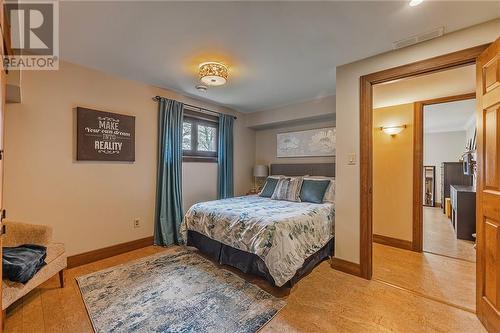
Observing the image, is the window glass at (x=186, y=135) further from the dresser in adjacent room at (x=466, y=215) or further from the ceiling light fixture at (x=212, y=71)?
the dresser in adjacent room at (x=466, y=215)

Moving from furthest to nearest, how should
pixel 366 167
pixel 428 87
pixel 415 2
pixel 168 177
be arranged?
pixel 168 177 → pixel 428 87 → pixel 366 167 → pixel 415 2

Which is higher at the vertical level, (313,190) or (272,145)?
(272,145)

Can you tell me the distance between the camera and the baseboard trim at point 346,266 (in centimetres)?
241

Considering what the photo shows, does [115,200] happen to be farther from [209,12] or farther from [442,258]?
[442,258]

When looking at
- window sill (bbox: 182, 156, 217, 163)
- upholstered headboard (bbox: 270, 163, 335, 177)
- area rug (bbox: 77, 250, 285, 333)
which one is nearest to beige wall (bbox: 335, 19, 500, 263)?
area rug (bbox: 77, 250, 285, 333)

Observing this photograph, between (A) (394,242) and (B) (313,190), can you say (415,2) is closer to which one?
(B) (313,190)

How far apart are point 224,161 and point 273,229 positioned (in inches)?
93.7

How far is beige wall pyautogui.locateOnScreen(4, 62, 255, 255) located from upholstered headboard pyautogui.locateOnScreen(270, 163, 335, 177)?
7.88 feet

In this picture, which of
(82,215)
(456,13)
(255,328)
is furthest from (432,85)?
(82,215)

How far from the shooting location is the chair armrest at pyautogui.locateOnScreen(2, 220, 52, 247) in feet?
6.59

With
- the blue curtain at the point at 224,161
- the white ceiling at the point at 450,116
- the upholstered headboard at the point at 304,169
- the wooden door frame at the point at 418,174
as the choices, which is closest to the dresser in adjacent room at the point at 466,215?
the wooden door frame at the point at 418,174

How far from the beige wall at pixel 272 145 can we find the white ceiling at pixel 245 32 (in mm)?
1376

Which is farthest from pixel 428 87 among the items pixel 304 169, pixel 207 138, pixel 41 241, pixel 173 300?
pixel 41 241

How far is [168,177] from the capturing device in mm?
3422
